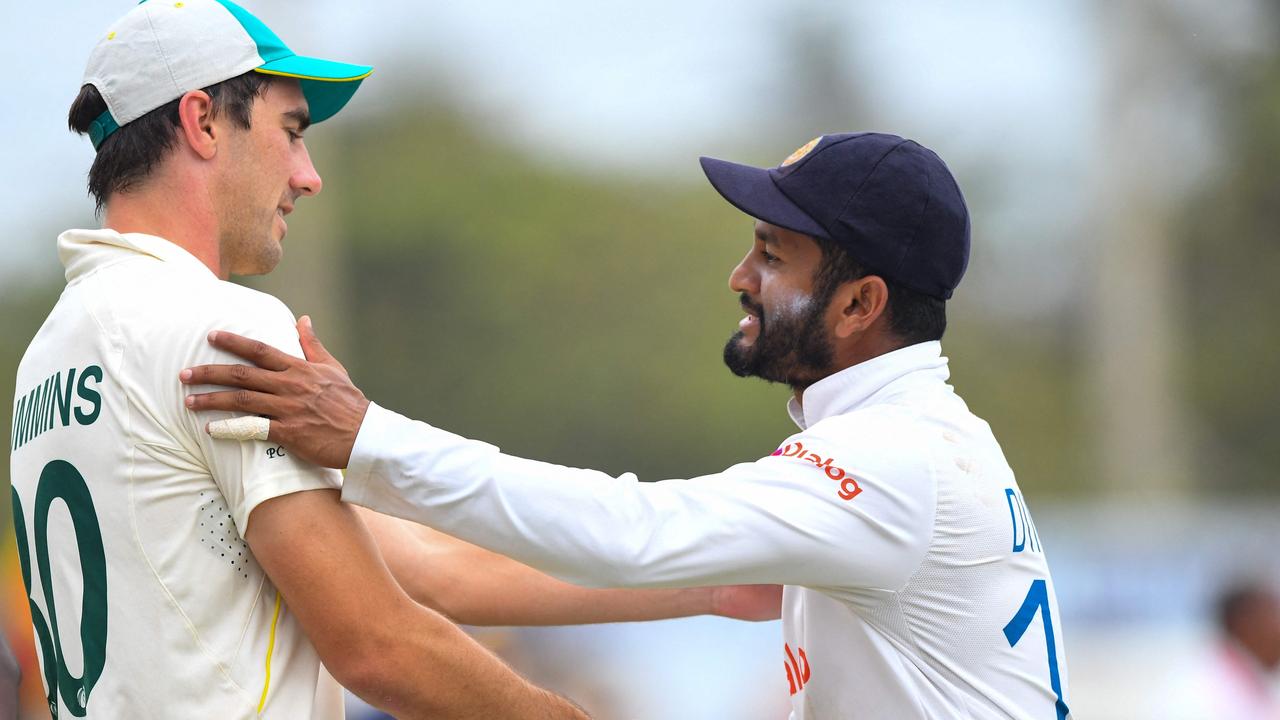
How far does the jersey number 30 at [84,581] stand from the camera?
2.85 meters

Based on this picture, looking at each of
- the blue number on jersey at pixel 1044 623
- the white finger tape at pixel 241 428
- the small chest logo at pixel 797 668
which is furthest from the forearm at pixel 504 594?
the white finger tape at pixel 241 428

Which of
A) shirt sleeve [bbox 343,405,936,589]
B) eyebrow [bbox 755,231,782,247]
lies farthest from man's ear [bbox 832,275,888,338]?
shirt sleeve [bbox 343,405,936,589]

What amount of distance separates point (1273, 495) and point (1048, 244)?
7.78 metres

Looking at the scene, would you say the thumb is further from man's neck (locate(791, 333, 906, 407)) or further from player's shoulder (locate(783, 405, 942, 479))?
man's neck (locate(791, 333, 906, 407))

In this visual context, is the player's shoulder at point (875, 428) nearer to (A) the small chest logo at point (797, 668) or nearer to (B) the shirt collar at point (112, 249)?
(A) the small chest logo at point (797, 668)

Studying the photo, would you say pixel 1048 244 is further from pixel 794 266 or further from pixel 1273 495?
pixel 794 266

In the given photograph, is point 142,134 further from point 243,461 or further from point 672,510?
point 672,510

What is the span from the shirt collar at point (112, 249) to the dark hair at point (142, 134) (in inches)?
5.5

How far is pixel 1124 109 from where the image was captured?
19.5 m

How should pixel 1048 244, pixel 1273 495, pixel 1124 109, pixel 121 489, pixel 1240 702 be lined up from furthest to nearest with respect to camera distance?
pixel 1048 244, pixel 1273 495, pixel 1124 109, pixel 1240 702, pixel 121 489

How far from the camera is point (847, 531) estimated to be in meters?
3.19

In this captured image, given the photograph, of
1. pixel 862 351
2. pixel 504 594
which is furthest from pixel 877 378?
pixel 504 594

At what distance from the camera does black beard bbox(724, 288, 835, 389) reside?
3.74 meters

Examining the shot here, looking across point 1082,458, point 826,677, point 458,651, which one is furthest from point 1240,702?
point 1082,458
